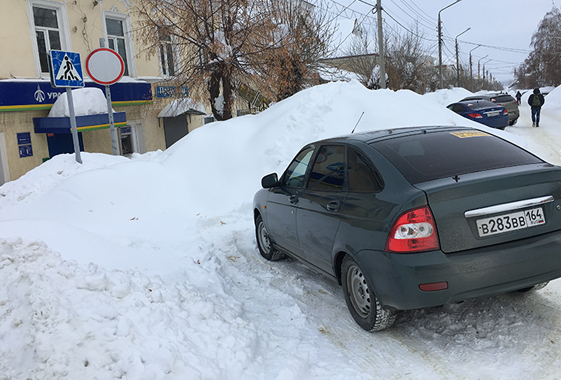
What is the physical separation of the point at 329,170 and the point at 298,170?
0.80 m

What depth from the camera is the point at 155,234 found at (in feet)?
23.5

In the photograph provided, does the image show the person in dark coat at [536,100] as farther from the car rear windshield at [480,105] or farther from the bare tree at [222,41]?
the bare tree at [222,41]

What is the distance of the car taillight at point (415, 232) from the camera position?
312cm

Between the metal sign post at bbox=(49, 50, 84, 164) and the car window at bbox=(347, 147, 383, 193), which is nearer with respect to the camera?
the car window at bbox=(347, 147, 383, 193)

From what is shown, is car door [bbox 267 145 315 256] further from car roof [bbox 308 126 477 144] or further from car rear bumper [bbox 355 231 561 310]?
car rear bumper [bbox 355 231 561 310]

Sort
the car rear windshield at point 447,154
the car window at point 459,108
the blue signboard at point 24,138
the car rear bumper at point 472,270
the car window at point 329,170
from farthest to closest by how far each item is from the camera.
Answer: the car window at point 459,108
the blue signboard at point 24,138
the car window at point 329,170
the car rear windshield at point 447,154
the car rear bumper at point 472,270

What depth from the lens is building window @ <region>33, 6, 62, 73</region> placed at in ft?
48.0

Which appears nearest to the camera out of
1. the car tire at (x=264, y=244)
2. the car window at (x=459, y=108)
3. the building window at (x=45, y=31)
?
the car tire at (x=264, y=244)

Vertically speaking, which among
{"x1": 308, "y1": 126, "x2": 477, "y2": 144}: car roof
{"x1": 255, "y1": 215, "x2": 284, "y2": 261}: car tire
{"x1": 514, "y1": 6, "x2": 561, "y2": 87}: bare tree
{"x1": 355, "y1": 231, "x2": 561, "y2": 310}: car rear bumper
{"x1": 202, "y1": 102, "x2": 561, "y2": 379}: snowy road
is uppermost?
{"x1": 514, "y1": 6, "x2": 561, "y2": 87}: bare tree

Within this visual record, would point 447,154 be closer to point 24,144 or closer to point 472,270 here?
point 472,270

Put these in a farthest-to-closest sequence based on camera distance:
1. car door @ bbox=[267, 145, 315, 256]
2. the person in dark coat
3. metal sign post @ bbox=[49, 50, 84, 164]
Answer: the person in dark coat
metal sign post @ bbox=[49, 50, 84, 164]
car door @ bbox=[267, 145, 315, 256]

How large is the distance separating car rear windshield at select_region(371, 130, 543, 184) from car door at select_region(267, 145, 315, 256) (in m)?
1.17

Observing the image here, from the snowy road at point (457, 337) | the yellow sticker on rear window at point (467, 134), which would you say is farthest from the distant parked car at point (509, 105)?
the snowy road at point (457, 337)

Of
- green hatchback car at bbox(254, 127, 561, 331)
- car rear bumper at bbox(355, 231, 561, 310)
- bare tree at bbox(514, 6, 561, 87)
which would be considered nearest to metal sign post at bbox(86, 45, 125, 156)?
green hatchback car at bbox(254, 127, 561, 331)
